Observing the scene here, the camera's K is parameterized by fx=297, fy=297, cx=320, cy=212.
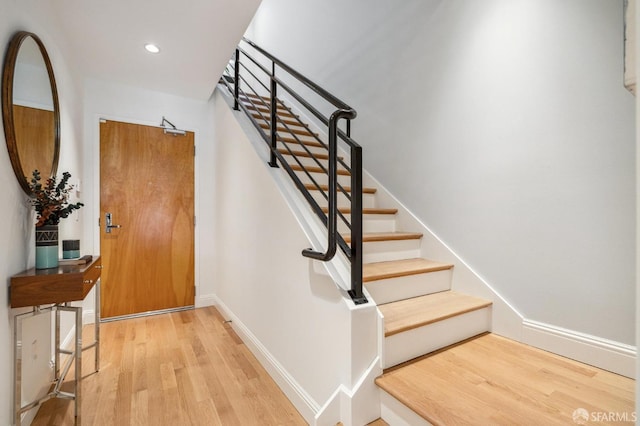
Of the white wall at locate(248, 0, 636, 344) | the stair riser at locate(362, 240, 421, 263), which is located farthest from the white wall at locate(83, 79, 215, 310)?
the stair riser at locate(362, 240, 421, 263)

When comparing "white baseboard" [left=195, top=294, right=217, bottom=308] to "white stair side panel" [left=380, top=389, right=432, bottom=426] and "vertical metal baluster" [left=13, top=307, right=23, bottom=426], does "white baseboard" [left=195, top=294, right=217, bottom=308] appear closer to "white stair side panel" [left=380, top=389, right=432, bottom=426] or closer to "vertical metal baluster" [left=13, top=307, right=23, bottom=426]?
"vertical metal baluster" [left=13, top=307, right=23, bottom=426]

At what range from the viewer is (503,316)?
1.81m

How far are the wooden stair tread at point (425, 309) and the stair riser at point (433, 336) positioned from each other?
38 millimetres

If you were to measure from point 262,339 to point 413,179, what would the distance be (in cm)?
172

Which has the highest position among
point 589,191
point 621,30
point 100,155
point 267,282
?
point 621,30

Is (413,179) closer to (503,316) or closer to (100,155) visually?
(503,316)

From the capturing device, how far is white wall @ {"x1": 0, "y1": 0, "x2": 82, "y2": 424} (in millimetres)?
1312

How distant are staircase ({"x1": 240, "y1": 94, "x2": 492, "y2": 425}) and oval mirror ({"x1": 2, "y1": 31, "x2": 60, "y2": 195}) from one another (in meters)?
1.35

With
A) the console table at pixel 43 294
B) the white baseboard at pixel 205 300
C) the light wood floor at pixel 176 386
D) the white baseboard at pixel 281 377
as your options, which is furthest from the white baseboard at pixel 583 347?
the white baseboard at pixel 205 300

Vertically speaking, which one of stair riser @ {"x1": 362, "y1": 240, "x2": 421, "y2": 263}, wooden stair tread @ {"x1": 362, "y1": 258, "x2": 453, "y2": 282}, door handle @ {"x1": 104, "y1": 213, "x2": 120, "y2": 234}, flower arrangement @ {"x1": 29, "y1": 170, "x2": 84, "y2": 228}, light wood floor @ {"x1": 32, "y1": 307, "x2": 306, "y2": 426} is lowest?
light wood floor @ {"x1": 32, "y1": 307, "x2": 306, "y2": 426}

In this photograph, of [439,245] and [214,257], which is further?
[214,257]

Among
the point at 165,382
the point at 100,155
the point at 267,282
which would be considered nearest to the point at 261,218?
the point at 267,282

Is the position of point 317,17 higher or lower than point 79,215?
higher

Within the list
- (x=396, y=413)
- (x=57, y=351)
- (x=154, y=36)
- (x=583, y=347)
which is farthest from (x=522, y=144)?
(x=57, y=351)
